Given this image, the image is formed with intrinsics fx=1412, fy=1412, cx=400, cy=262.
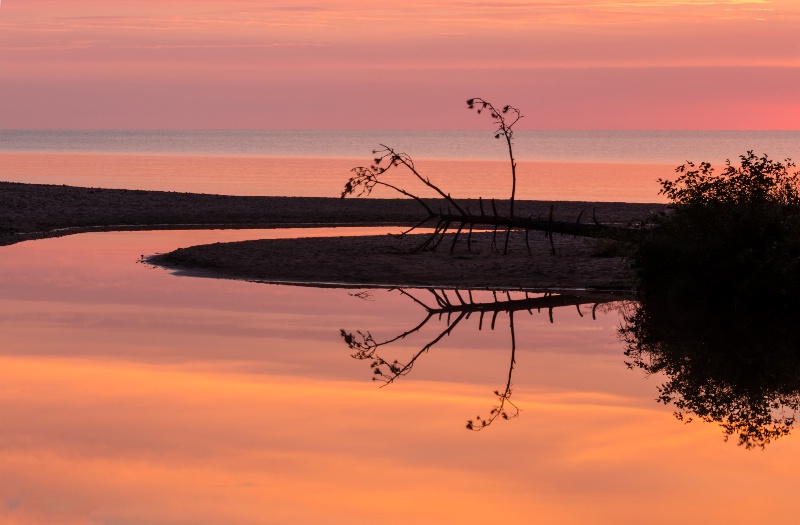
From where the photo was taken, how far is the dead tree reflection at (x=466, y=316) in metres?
15.4

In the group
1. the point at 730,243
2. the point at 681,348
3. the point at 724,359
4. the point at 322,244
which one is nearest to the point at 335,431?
the point at 724,359

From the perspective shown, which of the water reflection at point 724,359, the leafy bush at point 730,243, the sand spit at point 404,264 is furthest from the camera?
the sand spit at point 404,264

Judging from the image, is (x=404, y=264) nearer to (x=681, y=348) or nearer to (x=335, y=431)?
(x=681, y=348)

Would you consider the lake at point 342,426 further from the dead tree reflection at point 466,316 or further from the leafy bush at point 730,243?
the leafy bush at point 730,243

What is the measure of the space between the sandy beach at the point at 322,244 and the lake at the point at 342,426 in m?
3.96

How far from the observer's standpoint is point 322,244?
108 feet

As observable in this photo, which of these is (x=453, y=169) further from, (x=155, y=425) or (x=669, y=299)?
(x=155, y=425)

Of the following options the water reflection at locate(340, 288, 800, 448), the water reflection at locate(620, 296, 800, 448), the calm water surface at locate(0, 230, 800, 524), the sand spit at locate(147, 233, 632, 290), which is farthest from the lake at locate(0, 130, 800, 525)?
the sand spit at locate(147, 233, 632, 290)

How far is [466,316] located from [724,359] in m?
5.55

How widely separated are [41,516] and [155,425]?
3.36 m

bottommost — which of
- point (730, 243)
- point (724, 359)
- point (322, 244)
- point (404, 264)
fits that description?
point (724, 359)

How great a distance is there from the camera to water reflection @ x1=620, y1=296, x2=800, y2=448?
47.6 ft

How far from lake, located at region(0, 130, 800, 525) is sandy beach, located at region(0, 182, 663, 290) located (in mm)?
3957

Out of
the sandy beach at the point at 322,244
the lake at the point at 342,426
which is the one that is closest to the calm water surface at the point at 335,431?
the lake at the point at 342,426
